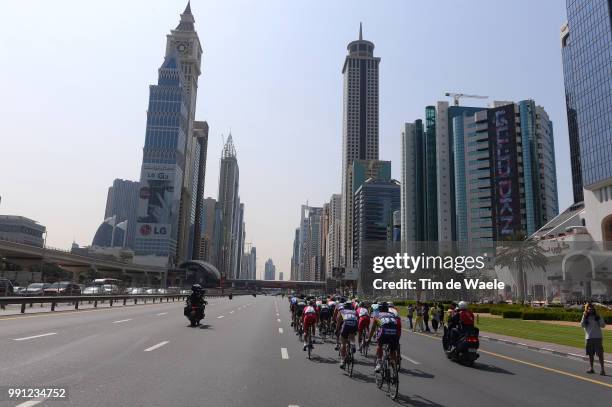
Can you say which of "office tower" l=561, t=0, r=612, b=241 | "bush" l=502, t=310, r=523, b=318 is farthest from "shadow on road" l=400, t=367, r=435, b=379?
"office tower" l=561, t=0, r=612, b=241

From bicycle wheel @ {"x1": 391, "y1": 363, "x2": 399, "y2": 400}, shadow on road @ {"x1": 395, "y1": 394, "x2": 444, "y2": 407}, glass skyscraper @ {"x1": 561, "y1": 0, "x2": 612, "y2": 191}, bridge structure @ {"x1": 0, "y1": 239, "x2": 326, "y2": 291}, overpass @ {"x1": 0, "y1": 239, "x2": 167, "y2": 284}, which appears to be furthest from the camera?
bridge structure @ {"x1": 0, "y1": 239, "x2": 326, "y2": 291}

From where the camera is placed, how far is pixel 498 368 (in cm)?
1351

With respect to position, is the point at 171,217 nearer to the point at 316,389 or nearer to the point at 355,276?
the point at 355,276

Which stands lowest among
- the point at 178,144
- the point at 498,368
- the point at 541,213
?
the point at 498,368

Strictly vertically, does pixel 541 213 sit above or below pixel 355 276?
above

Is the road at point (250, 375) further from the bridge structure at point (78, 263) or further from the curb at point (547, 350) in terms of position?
the bridge structure at point (78, 263)

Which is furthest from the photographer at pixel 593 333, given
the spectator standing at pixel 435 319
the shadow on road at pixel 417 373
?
the spectator standing at pixel 435 319

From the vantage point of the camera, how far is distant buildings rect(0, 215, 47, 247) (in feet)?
550

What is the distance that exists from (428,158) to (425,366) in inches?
7056

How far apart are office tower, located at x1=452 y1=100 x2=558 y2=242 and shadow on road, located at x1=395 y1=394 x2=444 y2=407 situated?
452 ft

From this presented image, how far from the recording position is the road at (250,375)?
8297 millimetres

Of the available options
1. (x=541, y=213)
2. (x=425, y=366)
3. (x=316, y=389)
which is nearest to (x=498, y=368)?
(x=425, y=366)

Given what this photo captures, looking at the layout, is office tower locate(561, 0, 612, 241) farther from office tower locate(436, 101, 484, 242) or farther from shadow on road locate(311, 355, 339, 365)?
office tower locate(436, 101, 484, 242)

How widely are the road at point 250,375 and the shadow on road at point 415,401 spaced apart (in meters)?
0.02
